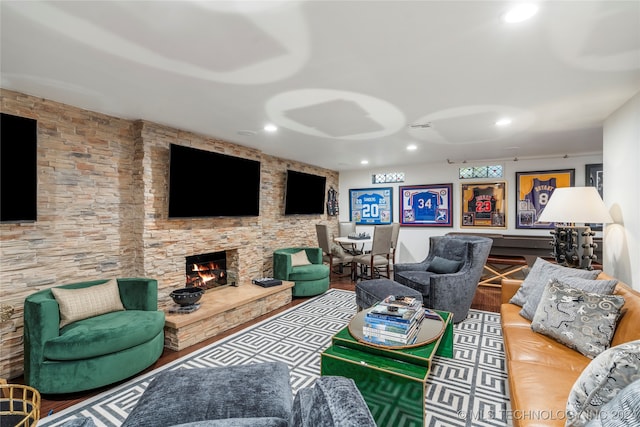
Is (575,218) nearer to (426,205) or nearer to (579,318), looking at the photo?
(579,318)

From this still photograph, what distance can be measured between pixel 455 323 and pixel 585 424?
8.65 feet

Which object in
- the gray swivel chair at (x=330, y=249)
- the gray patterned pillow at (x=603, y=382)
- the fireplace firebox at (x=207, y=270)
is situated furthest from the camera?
the gray swivel chair at (x=330, y=249)

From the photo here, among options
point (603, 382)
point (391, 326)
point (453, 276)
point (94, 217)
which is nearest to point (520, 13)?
point (603, 382)

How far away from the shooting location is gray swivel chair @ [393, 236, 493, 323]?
136 inches

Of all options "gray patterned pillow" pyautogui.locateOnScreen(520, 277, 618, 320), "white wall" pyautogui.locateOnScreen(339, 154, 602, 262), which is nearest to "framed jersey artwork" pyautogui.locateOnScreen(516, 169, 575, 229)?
"white wall" pyautogui.locateOnScreen(339, 154, 602, 262)

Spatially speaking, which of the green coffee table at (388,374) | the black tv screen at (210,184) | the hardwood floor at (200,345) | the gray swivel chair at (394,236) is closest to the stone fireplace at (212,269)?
the black tv screen at (210,184)

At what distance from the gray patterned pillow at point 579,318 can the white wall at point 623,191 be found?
956mm

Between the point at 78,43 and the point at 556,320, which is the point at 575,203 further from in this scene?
the point at 78,43

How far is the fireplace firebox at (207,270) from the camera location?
156 inches

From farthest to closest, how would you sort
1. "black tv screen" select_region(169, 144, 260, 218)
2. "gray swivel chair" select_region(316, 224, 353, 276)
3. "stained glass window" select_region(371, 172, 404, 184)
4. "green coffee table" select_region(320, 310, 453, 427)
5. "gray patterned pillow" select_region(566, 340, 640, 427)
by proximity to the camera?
"stained glass window" select_region(371, 172, 404, 184), "gray swivel chair" select_region(316, 224, 353, 276), "black tv screen" select_region(169, 144, 260, 218), "green coffee table" select_region(320, 310, 453, 427), "gray patterned pillow" select_region(566, 340, 640, 427)

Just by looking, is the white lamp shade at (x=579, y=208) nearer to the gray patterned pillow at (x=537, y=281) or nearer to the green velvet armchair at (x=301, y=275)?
the gray patterned pillow at (x=537, y=281)

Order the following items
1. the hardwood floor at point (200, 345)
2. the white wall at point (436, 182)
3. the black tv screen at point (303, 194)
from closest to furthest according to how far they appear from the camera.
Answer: the hardwood floor at point (200, 345)
the white wall at point (436, 182)
the black tv screen at point (303, 194)

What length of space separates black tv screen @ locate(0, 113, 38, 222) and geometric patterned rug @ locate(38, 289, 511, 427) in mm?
1524

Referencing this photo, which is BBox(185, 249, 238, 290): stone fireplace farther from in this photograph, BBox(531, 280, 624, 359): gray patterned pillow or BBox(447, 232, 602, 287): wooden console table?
BBox(447, 232, 602, 287): wooden console table
